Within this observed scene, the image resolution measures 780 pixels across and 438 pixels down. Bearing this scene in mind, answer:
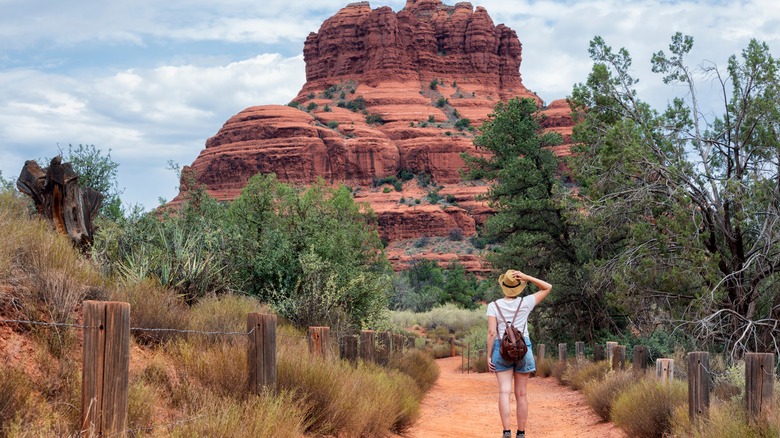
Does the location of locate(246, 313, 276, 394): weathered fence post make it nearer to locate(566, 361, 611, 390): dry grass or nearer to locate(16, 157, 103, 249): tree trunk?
locate(16, 157, 103, 249): tree trunk

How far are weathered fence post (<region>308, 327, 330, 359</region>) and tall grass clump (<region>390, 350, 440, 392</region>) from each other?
5.48m

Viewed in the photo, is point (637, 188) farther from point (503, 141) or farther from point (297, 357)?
point (503, 141)

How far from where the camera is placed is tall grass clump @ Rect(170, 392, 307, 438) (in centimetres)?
596

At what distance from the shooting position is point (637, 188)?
15.8 meters

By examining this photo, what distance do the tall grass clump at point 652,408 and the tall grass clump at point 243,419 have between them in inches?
200

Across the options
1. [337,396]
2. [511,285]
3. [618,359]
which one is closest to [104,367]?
[337,396]

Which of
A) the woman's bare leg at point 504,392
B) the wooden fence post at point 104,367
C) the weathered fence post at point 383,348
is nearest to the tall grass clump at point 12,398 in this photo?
the wooden fence post at point 104,367

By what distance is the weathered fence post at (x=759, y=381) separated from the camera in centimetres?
737

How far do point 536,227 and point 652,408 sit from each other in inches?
631

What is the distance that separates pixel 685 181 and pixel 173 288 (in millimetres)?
10282

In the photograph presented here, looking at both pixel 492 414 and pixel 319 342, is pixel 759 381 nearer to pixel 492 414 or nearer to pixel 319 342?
pixel 319 342

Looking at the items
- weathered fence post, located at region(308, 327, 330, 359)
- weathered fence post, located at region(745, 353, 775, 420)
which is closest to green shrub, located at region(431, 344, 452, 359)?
weathered fence post, located at region(308, 327, 330, 359)

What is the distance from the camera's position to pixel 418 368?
60.5 feet

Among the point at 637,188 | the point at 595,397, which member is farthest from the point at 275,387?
the point at 637,188
